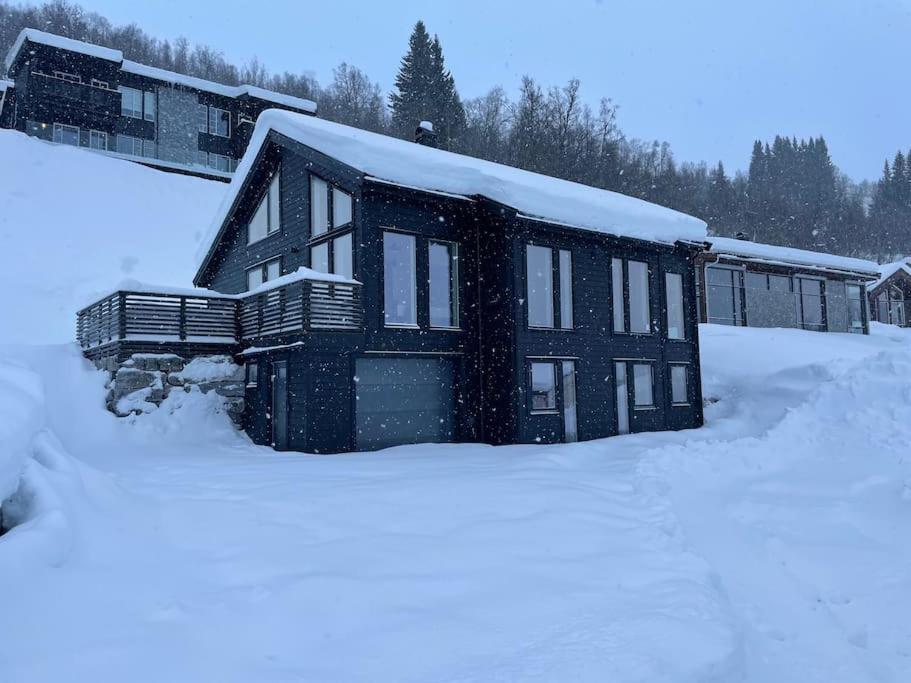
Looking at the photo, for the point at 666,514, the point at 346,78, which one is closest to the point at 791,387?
the point at 666,514

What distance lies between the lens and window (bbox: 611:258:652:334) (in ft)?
59.5

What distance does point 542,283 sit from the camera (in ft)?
53.6

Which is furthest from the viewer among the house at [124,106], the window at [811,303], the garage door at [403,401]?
the house at [124,106]

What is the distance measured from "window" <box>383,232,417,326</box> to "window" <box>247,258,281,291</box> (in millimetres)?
4453

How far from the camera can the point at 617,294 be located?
1816 centimetres

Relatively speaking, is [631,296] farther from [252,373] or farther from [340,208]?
[252,373]

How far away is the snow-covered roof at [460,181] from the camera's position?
47.6 ft

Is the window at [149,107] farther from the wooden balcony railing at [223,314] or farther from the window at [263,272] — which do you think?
the wooden balcony railing at [223,314]

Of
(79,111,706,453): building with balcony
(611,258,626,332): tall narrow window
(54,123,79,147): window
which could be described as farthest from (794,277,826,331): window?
(54,123,79,147): window

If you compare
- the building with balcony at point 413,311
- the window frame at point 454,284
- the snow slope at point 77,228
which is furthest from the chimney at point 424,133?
the snow slope at point 77,228

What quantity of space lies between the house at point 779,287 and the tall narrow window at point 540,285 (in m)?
11.6

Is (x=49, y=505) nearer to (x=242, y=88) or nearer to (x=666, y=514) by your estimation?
(x=666, y=514)

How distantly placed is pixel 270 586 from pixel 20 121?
146 ft

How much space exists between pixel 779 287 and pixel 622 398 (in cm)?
1454
